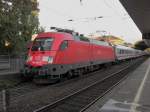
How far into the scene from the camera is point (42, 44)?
20844 millimetres

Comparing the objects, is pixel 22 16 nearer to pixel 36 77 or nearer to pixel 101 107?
pixel 36 77

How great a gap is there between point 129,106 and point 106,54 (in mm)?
23340

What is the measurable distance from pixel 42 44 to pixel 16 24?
19.7 metres

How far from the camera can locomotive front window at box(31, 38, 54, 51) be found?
806 inches

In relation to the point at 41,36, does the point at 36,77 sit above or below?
below

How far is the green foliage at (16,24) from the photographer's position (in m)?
38.3

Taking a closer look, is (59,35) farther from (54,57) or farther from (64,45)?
(54,57)

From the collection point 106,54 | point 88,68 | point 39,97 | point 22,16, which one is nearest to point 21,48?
point 22,16

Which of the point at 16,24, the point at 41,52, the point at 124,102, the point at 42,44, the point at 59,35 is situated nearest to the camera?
the point at 124,102

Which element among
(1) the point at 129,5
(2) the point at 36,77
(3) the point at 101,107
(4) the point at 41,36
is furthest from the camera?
(1) the point at 129,5

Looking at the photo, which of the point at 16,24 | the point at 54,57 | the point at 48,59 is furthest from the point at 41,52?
the point at 16,24

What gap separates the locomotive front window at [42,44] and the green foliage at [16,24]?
17.1 meters

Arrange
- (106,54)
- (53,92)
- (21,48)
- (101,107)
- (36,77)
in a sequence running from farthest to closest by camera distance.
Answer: (21,48) < (106,54) < (36,77) < (53,92) < (101,107)

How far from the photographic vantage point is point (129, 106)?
12.1m
